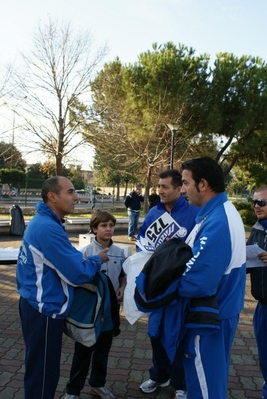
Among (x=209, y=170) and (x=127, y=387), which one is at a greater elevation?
(x=209, y=170)

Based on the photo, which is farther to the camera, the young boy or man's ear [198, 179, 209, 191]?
the young boy

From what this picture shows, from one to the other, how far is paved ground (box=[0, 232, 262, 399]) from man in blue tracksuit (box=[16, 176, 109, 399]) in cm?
91

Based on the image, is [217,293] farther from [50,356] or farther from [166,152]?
[166,152]

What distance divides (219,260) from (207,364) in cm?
57

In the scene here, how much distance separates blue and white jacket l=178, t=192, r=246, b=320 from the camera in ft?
5.95

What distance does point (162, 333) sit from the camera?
2057 mm

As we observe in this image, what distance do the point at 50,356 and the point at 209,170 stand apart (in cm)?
153

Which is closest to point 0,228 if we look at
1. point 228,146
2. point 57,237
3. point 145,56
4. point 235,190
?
point 57,237

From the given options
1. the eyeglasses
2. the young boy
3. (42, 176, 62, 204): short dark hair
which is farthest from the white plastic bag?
the eyeglasses

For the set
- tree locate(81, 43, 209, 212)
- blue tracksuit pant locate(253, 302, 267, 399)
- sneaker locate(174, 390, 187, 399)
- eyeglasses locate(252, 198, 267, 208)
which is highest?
tree locate(81, 43, 209, 212)

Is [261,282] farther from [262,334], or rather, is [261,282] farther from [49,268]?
[49,268]

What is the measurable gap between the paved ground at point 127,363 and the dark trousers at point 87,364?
22cm

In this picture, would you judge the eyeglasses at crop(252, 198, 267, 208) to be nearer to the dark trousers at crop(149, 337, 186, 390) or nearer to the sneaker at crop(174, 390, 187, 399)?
the dark trousers at crop(149, 337, 186, 390)

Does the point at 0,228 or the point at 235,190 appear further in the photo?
the point at 235,190
